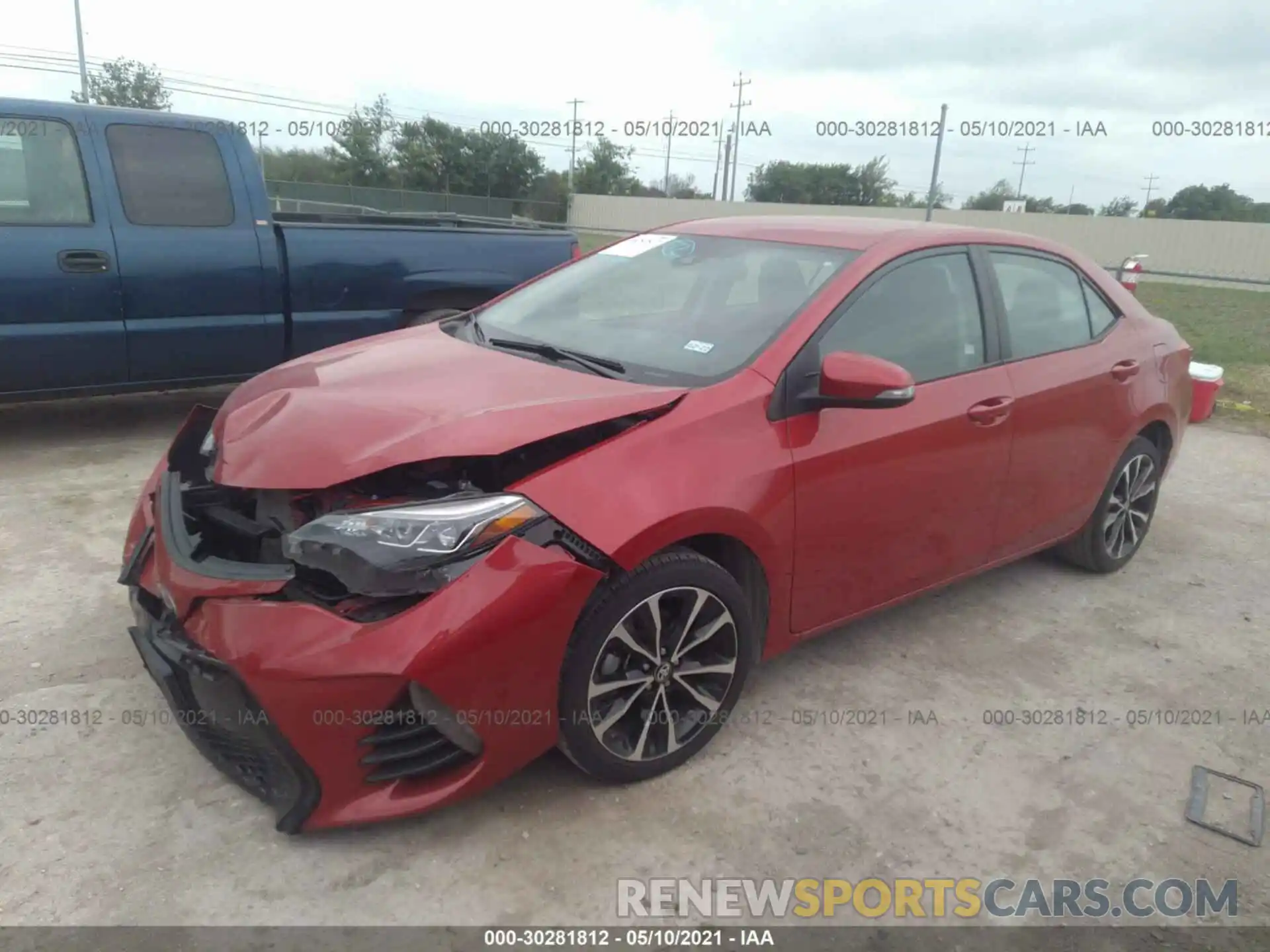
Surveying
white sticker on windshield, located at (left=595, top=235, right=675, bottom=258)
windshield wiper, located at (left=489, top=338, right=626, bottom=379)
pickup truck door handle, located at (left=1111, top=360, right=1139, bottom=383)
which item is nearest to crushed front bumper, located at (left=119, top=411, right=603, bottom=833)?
windshield wiper, located at (left=489, top=338, right=626, bottom=379)

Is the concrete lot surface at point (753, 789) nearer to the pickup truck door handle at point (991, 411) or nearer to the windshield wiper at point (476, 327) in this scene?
the pickup truck door handle at point (991, 411)

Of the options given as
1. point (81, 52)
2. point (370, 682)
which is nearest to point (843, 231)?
point (370, 682)

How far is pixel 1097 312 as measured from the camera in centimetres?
423

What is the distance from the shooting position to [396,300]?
619 cm

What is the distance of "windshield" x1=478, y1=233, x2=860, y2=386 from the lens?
305cm

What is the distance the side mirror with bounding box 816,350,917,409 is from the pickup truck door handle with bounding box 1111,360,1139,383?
1.78 metres

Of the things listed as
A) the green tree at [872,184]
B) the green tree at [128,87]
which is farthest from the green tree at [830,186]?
the green tree at [128,87]

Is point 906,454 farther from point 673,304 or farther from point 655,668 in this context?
point 655,668

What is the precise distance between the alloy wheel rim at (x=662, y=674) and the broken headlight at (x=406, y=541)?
18.4 inches

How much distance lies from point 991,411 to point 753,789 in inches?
65.1

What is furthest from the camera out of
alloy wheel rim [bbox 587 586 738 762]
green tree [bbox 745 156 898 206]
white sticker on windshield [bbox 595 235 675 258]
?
green tree [bbox 745 156 898 206]

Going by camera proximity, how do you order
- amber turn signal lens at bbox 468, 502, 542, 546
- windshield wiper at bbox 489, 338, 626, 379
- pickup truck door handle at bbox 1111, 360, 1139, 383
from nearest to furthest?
amber turn signal lens at bbox 468, 502, 542, 546
windshield wiper at bbox 489, 338, 626, 379
pickup truck door handle at bbox 1111, 360, 1139, 383

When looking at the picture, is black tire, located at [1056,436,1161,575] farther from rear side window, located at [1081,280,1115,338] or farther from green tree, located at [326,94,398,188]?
green tree, located at [326,94,398,188]

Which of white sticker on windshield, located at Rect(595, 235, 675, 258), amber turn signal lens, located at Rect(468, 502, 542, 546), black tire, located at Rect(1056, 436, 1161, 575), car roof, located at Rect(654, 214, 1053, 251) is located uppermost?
car roof, located at Rect(654, 214, 1053, 251)
